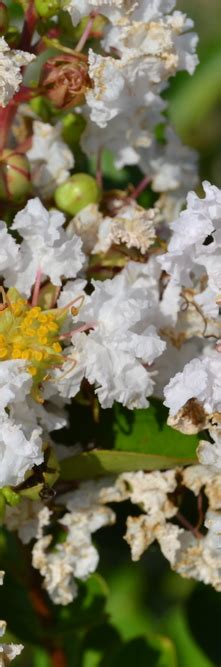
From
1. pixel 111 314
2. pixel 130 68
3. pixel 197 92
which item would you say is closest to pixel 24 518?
pixel 111 314

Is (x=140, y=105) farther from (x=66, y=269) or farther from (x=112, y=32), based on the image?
(x=66, y=269)

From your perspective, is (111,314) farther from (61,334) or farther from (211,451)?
(211,451)

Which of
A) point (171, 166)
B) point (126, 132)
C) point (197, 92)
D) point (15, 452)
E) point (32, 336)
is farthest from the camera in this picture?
point (197, 92)

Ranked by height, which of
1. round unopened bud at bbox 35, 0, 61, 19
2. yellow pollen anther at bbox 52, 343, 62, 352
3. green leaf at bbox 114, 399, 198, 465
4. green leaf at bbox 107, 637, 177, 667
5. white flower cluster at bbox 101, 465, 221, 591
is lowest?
green leaf at bbox 107, 637, 177, 667

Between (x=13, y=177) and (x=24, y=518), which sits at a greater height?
(x=13, y=177)

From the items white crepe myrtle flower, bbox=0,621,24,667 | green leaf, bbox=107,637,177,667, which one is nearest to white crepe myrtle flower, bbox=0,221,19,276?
white crepe myrtle flower, bbox=0,621,24,667

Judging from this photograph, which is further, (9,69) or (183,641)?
(183,641)

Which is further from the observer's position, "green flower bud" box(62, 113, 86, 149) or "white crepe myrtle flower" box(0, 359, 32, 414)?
"green flower bud" box(62, 113, 86, 149)

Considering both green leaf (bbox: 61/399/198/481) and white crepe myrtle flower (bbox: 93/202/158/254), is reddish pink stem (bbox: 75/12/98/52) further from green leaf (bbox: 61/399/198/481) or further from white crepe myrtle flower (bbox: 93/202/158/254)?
green leaf (bbox: 61/399/198/481)
